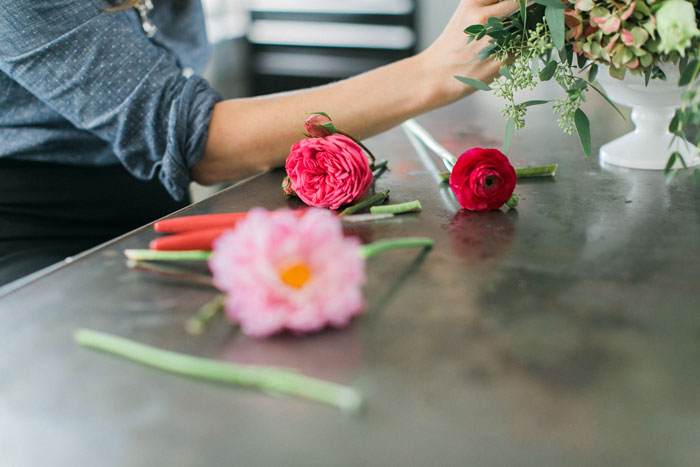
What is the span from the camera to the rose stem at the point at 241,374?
51 centimetres

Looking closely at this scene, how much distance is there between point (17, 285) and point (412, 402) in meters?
0.47

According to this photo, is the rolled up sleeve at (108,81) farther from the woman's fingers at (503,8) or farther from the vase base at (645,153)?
the vase base at (645,153)

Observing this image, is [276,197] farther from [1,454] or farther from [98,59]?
[1,454]

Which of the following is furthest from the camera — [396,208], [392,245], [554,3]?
[396,208]

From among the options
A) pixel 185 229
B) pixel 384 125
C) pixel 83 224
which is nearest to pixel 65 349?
pixel 185 229

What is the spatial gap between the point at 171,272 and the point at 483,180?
41 cm

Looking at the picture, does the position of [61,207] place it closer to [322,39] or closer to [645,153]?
A: [645,153]

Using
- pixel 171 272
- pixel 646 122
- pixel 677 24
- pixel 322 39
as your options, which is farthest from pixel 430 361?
pixel 322 39

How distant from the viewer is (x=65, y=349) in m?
0.60

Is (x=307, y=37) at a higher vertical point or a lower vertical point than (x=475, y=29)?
lower

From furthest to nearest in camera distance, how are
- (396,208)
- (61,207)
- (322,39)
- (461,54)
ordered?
(322,39) < (61,207) < (461,54) < (396,208)

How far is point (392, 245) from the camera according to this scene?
0.69 m

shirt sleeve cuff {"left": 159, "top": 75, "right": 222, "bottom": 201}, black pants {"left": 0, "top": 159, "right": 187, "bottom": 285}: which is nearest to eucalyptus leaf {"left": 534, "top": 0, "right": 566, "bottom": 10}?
shirt sleeve cuff {"left": 159, "top": 75, "right": 222, "bottom": 201}

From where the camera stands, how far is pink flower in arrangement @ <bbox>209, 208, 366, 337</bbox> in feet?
1.80
